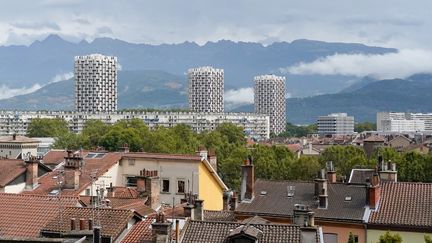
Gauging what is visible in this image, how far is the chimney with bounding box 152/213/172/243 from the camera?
81.1 ft

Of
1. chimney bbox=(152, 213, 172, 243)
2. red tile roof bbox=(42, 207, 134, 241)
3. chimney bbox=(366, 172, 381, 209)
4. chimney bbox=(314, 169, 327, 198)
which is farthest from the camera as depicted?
chimney bbox=(314, 169, 327, 198)

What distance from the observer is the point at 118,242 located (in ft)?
87.2

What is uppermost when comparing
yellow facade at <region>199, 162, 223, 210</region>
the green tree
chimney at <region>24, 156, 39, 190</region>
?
the green tree

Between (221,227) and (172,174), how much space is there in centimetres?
2610

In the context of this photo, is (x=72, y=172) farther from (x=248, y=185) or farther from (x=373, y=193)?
(x=373, y=193)

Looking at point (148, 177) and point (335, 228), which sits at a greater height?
point (148, 177)

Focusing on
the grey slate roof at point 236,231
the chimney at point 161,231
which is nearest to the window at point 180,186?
the grey slate roof at point 236,231

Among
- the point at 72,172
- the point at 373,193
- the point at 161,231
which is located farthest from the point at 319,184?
the point at 161,231

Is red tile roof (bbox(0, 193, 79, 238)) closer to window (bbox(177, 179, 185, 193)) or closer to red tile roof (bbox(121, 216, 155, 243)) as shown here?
red tile roof (bbox(121, 216, 155, 243))

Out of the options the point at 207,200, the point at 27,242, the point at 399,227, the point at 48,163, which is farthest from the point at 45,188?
the point at 27,242

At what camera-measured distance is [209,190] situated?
51375 millimetres

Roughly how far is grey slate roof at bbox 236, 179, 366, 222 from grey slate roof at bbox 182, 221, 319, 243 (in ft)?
49.0

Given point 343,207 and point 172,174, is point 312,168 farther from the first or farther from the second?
point 343,207

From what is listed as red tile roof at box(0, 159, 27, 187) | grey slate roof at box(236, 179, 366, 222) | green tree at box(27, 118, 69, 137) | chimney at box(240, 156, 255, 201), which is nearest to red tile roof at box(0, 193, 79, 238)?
red tile roof at box(0, 159, 27, 187)
